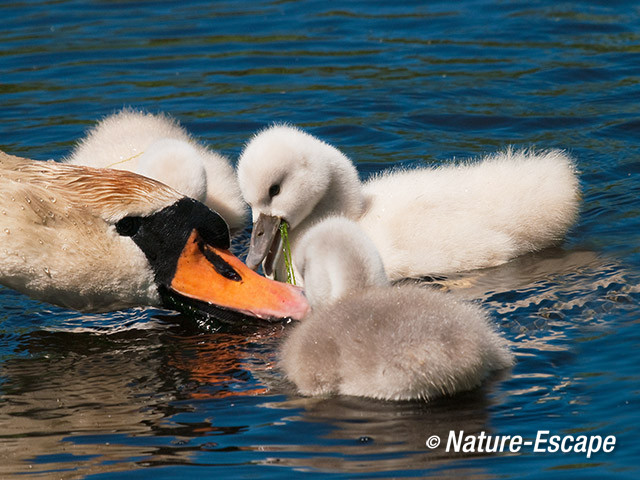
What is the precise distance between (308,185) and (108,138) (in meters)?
2.01

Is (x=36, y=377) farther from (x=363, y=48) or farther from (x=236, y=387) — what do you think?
(x=363, y=48)

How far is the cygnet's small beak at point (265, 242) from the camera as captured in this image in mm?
7355

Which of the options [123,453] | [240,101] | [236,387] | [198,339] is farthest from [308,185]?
[240,101]

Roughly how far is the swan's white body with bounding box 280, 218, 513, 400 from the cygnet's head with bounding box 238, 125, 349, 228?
1.47 metres

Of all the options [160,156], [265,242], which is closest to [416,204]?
[265,242]

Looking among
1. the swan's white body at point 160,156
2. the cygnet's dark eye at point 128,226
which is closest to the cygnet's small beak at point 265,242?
the swan's white body at point 160,156

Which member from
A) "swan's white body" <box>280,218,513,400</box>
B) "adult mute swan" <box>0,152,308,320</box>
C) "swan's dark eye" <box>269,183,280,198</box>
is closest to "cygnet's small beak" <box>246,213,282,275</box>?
"swan's dark eye" <box>269,183,280,198</box>

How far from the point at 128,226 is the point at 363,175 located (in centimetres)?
314

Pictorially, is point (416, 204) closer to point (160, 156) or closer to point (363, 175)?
point (160, 156)

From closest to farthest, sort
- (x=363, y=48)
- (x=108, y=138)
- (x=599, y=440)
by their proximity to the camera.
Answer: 1. (x=599, y=440)
2. (x=108, y=138)
3. (x=363, y=48)

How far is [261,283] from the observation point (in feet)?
21.4

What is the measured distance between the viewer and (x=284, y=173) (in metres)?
7.31

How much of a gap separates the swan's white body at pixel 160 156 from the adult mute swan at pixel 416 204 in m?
0.49

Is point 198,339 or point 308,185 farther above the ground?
point 308,185
